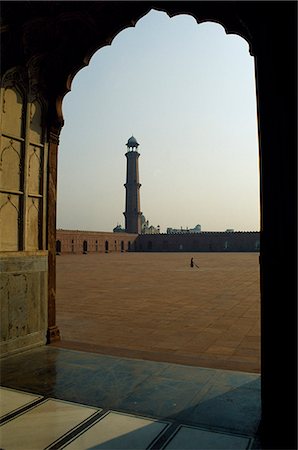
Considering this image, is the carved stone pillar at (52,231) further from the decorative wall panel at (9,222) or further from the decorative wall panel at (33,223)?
the decorative wall panel at (9,222)

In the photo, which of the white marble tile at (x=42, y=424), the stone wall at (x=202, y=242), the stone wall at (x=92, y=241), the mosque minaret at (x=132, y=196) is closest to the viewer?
the white marble tile at (x=42, y=424)

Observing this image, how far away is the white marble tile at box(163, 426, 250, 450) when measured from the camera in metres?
2.01

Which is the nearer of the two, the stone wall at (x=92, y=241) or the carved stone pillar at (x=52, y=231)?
the carved stone pillar at (x=52, y=231)

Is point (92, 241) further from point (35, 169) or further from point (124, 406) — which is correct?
point (124, 406)

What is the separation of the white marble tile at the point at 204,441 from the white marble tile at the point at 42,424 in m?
0.69

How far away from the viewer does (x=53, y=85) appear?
441 centimetres

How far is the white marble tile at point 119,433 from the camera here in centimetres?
203

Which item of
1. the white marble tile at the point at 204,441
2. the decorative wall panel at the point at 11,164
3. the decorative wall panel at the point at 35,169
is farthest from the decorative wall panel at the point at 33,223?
the white marble tile at the point at 204,441

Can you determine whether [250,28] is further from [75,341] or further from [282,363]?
[75,341]

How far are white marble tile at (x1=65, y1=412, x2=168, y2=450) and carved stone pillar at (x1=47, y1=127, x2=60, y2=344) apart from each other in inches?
85.9

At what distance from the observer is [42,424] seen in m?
2.30

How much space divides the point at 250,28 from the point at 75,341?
4019 millimetres

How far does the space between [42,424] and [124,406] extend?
23.6 inches

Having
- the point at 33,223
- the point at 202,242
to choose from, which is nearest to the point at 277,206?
the point at 33,223
